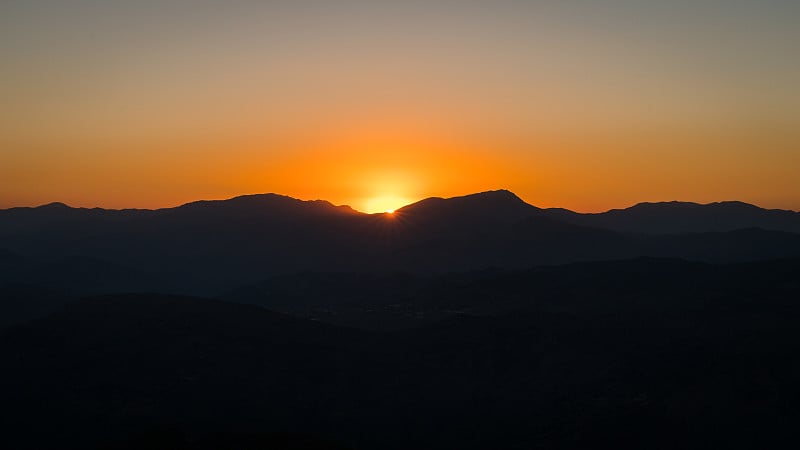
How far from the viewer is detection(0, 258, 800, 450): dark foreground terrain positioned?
61312 millimetres

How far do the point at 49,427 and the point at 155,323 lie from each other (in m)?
25.7

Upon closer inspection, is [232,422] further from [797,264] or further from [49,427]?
[797,264]

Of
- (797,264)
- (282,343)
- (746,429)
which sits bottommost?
(746,429)

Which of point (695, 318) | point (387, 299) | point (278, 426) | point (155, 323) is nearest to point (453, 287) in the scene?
point (387, 299)

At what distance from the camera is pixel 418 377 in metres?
78.0

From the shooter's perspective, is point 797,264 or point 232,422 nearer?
point 232,422

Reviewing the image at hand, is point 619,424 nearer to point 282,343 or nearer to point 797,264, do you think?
point 282,343

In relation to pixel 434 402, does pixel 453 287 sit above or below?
above

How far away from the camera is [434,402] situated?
7200 centimetres

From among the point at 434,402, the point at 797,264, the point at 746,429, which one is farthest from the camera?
the point at 797,264

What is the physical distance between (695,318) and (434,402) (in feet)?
133

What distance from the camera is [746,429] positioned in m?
59.8

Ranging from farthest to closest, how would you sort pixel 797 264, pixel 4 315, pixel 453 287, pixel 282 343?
pixel 453 287, pixel 4 315, pixel 797 264, pixel 282 343

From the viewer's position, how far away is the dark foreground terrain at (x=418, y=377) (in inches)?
2414
